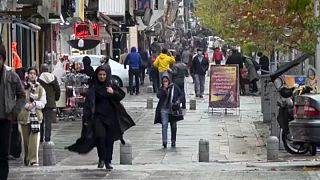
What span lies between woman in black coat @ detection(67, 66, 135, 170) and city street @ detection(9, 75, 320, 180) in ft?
1.35

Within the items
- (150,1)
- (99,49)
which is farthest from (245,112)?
(150,1)

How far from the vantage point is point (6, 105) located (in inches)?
474

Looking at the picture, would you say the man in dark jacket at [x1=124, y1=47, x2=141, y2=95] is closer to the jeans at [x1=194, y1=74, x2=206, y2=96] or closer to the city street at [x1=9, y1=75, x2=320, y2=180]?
the jeans at [x1=194, y1=74, x2=206, y2=96]

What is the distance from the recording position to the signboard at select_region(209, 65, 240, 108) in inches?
1083

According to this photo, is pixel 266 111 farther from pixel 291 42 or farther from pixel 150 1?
pixel 150 1

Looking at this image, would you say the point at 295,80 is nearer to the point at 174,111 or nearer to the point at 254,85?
the point at 174,111

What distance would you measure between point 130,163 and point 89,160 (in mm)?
1366

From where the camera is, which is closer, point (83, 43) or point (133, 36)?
point (83, 43)

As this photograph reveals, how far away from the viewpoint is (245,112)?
29.0m

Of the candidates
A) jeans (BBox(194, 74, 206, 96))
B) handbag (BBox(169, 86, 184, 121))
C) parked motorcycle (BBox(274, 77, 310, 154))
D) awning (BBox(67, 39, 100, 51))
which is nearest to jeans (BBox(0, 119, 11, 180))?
parked motorcycle (BBox(274, 77, 310, 154))

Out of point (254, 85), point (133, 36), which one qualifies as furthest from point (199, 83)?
point (133, 36)

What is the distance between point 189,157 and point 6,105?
6576 millimetres

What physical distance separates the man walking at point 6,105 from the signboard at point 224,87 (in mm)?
15586

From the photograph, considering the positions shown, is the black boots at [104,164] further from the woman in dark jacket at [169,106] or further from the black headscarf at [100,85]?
the woman in dark jacket at [169,106]
